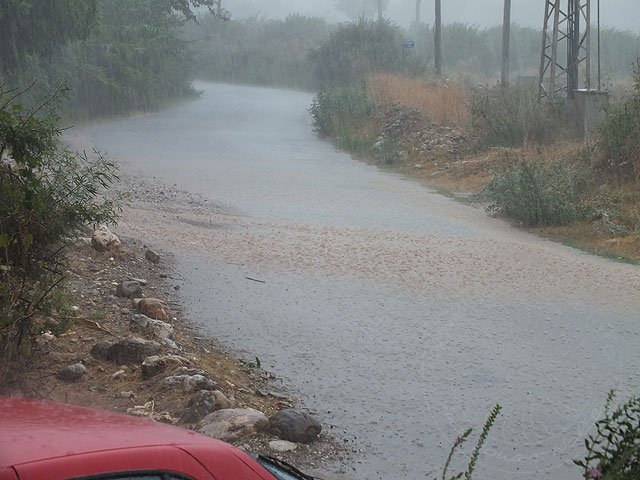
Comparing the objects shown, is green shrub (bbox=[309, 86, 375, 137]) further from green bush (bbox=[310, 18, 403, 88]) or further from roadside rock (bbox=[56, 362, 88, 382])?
roadside rock (bbox=[56, 362, 88, 382])

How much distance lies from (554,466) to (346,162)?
1805 cm

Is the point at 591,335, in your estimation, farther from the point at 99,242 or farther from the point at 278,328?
the point at 99,242

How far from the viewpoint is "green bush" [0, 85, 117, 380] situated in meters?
5.96

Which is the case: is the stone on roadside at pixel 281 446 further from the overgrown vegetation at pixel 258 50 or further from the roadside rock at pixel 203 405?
the overgrown vegetation at pixel 258 50

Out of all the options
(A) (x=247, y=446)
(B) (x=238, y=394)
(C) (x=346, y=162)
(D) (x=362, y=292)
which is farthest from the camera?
(C) (x=346, y=162)

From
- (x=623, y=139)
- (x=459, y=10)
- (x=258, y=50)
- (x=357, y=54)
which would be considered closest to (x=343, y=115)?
(x=623, y=139)

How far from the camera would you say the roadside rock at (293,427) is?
606 cm

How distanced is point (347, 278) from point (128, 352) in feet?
14.4

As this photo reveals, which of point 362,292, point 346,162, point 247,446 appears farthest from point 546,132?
point 247,446

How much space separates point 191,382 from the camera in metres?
6.61

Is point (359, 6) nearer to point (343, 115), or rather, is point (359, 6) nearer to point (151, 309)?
→ point (343, 115)

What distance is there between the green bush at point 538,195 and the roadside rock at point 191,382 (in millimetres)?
9242

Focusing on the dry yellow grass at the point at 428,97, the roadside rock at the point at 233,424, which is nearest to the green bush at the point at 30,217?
the roadside rock at the point at 233,424

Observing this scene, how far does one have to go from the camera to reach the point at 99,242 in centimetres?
1070
